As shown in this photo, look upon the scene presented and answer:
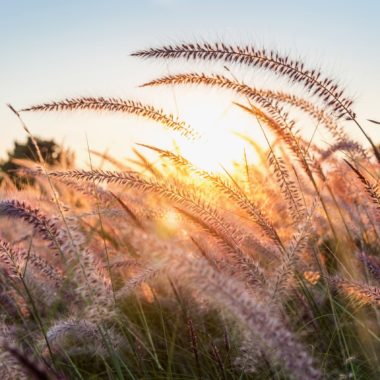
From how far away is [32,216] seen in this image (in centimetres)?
199

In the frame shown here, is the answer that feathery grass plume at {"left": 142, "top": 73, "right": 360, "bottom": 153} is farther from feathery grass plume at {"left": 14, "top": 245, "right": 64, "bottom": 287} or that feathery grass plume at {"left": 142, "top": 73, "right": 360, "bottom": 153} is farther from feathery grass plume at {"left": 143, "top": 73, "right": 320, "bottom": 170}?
feathery grass plume at {"left": 14, "top": 245, "right": 64, "bottom": 287}

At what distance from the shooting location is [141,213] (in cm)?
254

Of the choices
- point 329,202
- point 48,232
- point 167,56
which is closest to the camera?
point 48,232

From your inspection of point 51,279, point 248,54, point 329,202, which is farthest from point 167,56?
point 329,202

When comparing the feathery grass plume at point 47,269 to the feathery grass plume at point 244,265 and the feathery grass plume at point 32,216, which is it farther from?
the feathery grass plume at point 244,265

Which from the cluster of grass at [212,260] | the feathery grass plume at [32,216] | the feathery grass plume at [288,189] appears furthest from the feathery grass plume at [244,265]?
the feathery grass plume at [32,216]

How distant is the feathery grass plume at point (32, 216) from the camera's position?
1961 mm

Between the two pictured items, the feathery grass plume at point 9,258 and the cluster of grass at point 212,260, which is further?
the feathery grass plume at point 9,258

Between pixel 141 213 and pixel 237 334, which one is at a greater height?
pixel 141 213

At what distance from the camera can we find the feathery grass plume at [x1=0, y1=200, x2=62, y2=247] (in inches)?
77.2

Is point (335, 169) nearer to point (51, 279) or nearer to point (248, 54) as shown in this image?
point (248, 54)

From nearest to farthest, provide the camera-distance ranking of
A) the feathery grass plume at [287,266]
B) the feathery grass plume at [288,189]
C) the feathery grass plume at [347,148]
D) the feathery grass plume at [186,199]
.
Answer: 1. the feathery grass plume at [287,266]
2. the feathery grass plume at [186,199]
3. the feathery grass plume at [288,189]
4. the feathery grass plume at [347,148]

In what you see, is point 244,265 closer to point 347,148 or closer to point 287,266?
point 287,266

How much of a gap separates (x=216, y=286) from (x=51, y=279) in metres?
1.78
